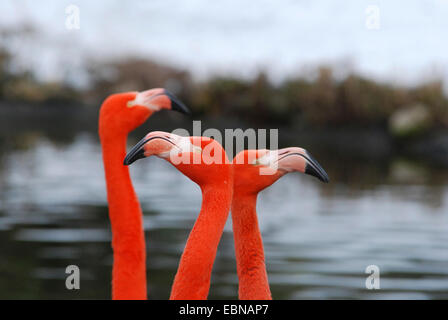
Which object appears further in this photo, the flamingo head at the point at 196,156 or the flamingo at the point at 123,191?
the flamingo at the point at 123,191

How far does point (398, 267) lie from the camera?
26.9 ft

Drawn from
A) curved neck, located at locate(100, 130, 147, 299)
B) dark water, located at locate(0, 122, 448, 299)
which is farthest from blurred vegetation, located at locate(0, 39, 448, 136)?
curved neck, located at locate(100, 130, 147, 299)

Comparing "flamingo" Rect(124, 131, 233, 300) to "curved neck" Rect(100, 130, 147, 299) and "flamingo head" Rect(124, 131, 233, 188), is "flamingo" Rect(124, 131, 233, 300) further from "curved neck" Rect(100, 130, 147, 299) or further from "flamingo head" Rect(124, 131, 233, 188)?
"curved neck" Rect(100, 130, 147, 299)

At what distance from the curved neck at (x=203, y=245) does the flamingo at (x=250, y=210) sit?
14 centimetres

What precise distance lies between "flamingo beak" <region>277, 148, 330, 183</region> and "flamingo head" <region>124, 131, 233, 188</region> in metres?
0.20

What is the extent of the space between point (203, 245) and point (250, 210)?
28cm

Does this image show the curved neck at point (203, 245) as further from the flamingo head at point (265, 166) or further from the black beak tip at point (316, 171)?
the black beak tip at point (316, 171)

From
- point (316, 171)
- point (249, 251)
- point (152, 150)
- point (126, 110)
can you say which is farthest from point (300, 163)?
point (126, 110)

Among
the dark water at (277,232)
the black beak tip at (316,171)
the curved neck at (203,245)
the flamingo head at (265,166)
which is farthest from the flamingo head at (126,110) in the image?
the dark water at (277,232)

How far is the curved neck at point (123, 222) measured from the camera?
3.14 meters

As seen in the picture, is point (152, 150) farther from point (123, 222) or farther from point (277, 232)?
point (277, 232)
